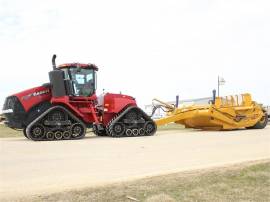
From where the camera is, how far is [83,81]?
20.5 metres

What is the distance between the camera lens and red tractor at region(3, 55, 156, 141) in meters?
18.9

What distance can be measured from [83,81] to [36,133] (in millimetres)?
3363

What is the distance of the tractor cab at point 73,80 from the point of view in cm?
1953

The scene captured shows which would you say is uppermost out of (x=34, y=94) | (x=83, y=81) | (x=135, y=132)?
(x=83, y=81)

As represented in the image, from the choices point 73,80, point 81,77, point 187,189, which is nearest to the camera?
point 187,189

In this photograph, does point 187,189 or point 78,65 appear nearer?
point 187,189

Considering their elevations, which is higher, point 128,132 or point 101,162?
point 128,132

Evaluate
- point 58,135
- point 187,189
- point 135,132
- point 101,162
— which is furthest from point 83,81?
point 187,189

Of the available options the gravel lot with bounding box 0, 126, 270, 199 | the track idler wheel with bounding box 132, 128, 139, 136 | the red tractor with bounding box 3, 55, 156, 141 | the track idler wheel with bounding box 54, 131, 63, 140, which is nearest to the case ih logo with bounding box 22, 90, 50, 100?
the red tractor with bounding box 3, 55, 156, 141

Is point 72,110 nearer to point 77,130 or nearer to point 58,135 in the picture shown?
point 77,130

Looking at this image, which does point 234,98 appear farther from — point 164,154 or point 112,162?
point 112,162

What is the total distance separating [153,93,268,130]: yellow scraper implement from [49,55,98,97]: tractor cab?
4.67 metres

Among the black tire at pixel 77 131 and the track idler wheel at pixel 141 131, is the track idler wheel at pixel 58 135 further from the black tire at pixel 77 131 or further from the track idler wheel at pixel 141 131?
the track idler wheel at pixel 141 131

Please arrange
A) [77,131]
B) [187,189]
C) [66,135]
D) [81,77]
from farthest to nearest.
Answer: [81,77], [77,131], [66,135], [187,189]
